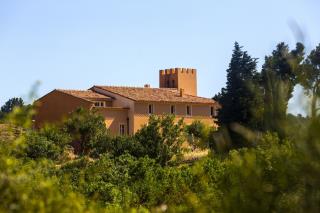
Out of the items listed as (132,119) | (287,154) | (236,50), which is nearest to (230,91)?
(236,50)

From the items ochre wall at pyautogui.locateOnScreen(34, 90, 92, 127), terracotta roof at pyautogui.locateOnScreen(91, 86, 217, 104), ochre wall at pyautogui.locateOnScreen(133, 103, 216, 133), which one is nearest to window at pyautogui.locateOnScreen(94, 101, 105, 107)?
terracotta roof at pyautogui.locateOnScreen(91, 86, 217, 104)

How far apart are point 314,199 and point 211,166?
51.1 ft

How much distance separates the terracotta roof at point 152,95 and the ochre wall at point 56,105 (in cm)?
356

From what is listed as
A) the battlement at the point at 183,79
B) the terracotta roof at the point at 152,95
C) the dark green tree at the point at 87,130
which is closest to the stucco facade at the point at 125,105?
the terracotta roof at the point at 152,95

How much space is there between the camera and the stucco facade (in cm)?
4511

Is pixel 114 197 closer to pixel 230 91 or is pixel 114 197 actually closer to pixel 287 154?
pixel 287 154

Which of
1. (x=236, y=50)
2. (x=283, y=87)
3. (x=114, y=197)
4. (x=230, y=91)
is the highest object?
(x=236, y=50)

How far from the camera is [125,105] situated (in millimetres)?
46469

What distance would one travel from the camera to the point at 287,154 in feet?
18.9

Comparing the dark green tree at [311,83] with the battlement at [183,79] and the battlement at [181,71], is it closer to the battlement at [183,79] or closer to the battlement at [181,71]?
the battlement at [183,79]

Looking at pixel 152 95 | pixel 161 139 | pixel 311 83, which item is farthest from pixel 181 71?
pixel 311 83

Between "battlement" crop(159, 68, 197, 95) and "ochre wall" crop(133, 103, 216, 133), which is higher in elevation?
"battlement" crop(159, 68, 197, 95)

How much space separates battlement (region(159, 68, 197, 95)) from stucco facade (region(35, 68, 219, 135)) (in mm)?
11599

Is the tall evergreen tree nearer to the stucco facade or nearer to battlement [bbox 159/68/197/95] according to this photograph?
the stucco facade
